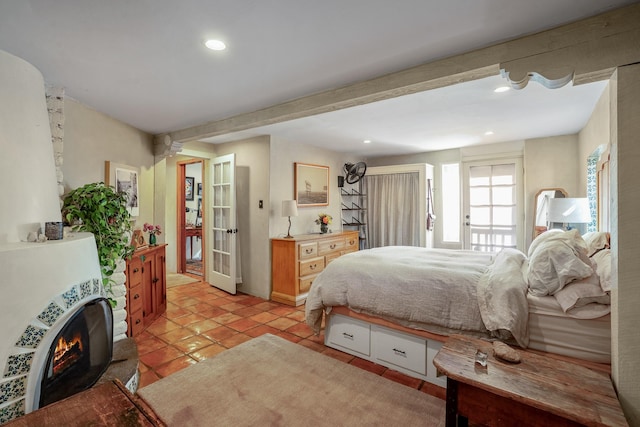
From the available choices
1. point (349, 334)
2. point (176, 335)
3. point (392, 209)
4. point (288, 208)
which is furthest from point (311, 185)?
point (176, 335)

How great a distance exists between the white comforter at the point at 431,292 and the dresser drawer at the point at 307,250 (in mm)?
1127

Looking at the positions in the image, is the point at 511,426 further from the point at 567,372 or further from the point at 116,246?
the point at 116,246

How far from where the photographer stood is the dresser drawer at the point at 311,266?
4036 millimetres

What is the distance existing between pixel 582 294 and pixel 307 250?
2910 mm

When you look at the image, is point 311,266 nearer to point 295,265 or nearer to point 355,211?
point 295,265

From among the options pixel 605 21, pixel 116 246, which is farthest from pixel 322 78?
pixel 116 246

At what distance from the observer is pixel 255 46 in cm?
169

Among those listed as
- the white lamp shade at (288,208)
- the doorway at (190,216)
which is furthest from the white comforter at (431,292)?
the doorway at (190,216)

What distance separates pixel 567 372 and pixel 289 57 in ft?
7.25

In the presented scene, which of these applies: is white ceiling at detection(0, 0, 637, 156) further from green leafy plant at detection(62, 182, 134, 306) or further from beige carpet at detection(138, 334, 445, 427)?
beige carpet at detection(138, 334, 445, 427)

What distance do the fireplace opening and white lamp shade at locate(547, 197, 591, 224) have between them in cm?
413

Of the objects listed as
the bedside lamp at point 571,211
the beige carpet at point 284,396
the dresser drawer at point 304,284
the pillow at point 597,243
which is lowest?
the beige carpet at point 284,396

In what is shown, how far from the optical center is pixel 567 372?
56.6 inches

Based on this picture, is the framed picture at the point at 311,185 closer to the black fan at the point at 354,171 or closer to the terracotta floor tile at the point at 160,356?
the black fan at the point at 354,171
